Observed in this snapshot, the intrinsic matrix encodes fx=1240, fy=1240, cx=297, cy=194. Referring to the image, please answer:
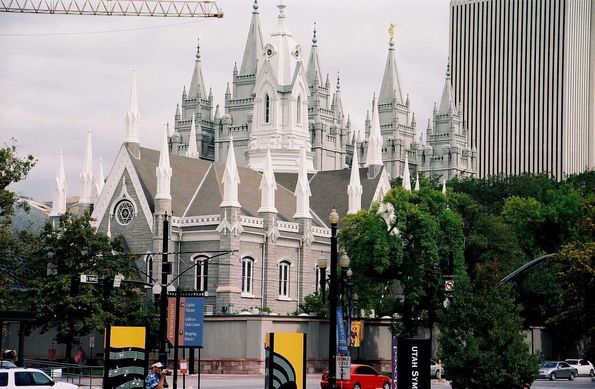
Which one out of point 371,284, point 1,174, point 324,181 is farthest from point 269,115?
point 1,174

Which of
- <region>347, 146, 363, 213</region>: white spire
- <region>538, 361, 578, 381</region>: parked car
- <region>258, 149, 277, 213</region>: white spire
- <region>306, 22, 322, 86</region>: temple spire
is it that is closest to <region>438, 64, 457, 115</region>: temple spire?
<region>306, 22, 322, 86</region>: temple spire

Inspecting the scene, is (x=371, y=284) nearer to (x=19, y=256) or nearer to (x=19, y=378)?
(x=19, y=256)

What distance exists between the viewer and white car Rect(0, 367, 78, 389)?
3950cm

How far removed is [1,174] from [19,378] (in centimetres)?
2401

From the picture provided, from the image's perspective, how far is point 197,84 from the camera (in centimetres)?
15338

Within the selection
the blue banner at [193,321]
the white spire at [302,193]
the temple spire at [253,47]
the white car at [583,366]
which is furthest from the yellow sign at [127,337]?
the temple spire at [253,47]

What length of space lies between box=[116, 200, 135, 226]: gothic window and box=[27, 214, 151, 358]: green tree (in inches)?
595

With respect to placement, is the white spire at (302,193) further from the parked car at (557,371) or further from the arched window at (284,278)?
the parked car at (557,371)

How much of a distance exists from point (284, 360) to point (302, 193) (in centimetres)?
6265

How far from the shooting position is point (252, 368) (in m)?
70.9

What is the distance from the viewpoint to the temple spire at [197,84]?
153 meters

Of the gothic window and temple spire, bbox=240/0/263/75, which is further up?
temple spire, bbox=240/0/263/75

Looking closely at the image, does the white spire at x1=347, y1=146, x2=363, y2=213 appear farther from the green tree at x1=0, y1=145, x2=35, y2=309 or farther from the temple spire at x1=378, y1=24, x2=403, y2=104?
the temple spire at x1=378, y1=24, x2=403, y2=104

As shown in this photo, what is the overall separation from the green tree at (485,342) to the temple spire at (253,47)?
9689 centimetres
